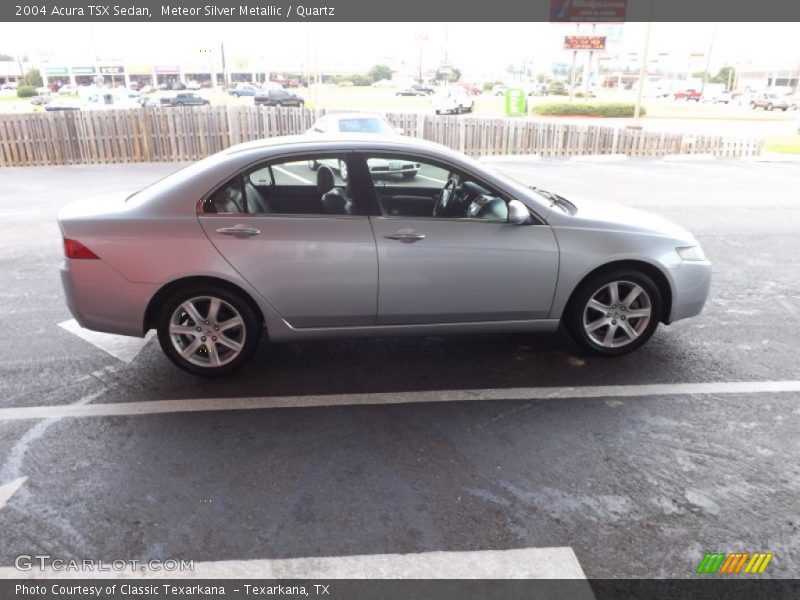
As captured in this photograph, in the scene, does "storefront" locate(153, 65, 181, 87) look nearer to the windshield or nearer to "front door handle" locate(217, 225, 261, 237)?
the windshield

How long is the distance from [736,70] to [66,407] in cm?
10539

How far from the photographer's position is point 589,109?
1270 inches

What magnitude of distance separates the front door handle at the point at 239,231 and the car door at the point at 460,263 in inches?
32.0

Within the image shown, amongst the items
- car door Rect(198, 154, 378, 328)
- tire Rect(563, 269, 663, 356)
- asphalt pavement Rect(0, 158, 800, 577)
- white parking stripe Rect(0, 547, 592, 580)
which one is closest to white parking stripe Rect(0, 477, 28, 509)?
asphalt pavement Rect(0, 158, 800, 577)

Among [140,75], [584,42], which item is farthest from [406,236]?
[140,75]

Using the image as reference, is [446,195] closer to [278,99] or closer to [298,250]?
[298,250]

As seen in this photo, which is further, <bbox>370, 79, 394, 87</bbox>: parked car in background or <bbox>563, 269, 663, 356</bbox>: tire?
<bbox>370, 79, 394, 87</bbox>: parked car in background

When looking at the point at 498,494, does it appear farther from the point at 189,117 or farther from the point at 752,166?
the point at 752,166

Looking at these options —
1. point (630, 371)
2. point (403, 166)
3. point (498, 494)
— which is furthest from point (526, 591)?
point (403, 166)

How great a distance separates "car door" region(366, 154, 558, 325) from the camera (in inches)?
163

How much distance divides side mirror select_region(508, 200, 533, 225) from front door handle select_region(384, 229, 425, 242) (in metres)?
0.63

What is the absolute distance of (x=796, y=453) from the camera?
3.43 meters

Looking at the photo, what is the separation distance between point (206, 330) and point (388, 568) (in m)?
2.28
